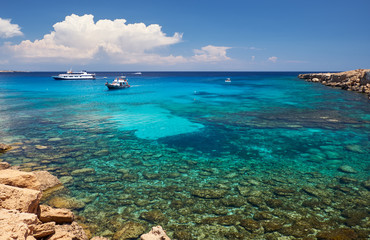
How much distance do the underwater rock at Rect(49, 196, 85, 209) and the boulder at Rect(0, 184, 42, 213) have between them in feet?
11.2

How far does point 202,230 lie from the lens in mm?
8867

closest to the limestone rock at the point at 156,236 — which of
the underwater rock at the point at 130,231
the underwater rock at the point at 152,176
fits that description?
the underwater rock at the point at 130,231

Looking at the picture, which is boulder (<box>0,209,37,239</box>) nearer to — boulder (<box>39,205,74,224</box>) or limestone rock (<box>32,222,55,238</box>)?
limestone rock (<box>32,222,55,238</box>)

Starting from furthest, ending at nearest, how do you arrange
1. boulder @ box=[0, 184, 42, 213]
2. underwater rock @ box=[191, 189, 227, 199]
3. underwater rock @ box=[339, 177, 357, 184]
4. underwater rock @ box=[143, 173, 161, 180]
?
underwater rock @ box=[143, 173, 161, 180]
underwater rock @ box=[339, 177, 357, 184]
underwater rock @ box=[191, 189, 227, 199]
boulder @ box=[0, 184, 42, 213]

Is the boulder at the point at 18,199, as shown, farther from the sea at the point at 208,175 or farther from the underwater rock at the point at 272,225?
the underwater rock at the point at 272,225

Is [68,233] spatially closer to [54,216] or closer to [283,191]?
[54,216]

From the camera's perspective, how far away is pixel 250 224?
30.0ft

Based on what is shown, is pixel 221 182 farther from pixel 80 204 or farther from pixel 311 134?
pixel 311 134

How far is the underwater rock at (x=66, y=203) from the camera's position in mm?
10148

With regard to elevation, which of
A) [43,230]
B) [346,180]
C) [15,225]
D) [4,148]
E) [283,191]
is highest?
[15,225]

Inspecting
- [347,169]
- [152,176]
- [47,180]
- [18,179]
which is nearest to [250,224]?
[152,176]

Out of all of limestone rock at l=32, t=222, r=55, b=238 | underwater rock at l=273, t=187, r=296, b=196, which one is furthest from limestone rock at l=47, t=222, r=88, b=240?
underwater rock at l=273, t=187, r=296, b=196

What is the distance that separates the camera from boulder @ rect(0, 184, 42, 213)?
21.1 ft

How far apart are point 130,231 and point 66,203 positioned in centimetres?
356
